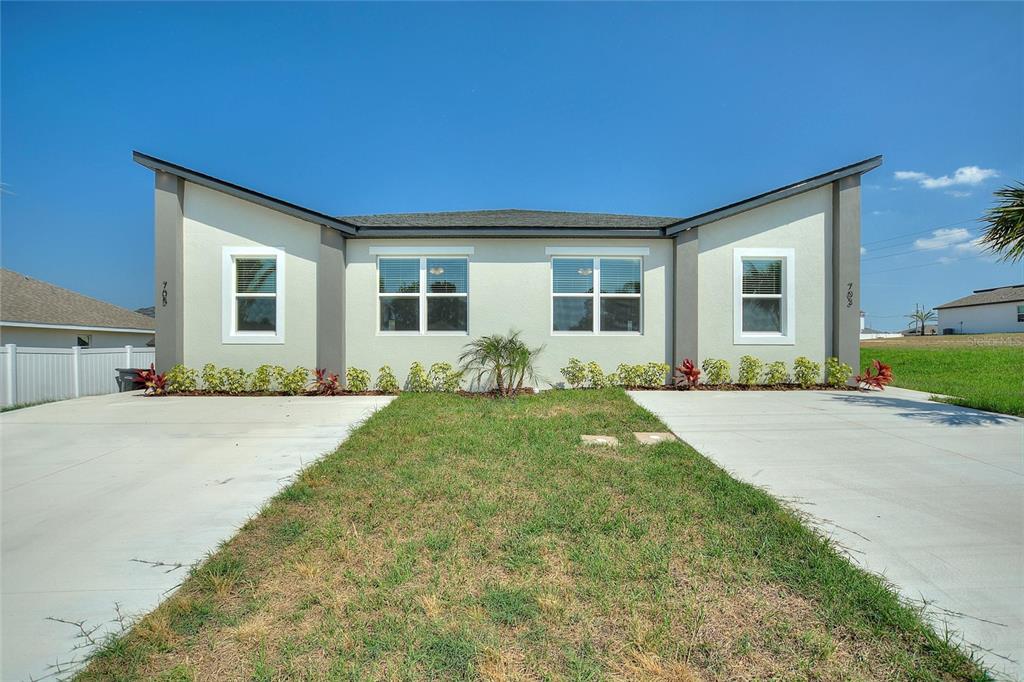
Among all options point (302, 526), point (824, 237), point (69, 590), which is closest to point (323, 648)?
point (302, 526)

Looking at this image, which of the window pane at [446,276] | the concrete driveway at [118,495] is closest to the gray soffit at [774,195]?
the window pane at [446,276]

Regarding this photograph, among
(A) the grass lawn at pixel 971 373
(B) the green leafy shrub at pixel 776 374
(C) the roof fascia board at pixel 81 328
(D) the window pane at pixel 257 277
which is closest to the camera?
Result: (A) the grass lawn at pixel 971 373

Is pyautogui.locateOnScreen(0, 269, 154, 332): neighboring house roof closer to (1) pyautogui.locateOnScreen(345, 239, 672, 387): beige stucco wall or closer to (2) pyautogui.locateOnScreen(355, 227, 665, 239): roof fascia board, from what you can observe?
(1) pyautogui.locateOnScreen(345, 239, 672, 387): beige stucco wall

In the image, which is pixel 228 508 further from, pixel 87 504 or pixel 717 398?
pixel 717 398

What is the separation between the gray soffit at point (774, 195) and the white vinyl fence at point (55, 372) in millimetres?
12194

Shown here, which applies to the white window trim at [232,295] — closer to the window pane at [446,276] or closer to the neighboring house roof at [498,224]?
the neighboring house roof at [498,224]

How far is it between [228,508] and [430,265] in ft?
22.5

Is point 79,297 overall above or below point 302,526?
above

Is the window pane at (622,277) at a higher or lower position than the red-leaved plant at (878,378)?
higher

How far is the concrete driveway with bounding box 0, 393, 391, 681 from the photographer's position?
2475mm

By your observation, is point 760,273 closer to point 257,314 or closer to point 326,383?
point 326,383

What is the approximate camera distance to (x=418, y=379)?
9.34 metres

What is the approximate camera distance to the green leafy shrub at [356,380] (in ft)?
30.9

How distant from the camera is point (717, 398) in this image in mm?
8516
